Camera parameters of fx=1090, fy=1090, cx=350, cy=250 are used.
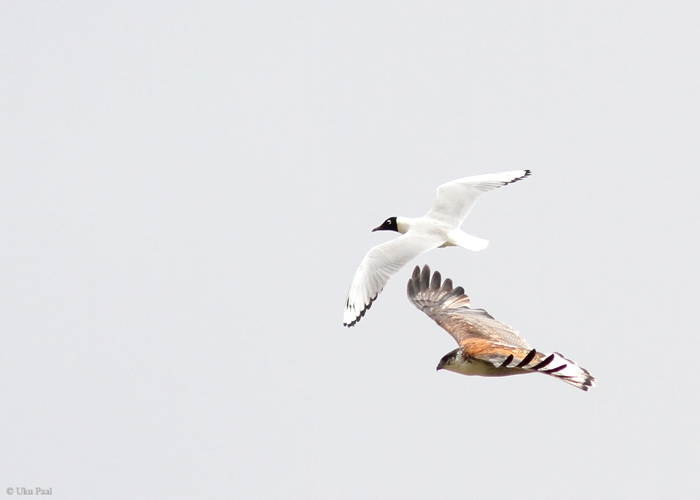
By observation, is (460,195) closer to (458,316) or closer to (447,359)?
(458,316)

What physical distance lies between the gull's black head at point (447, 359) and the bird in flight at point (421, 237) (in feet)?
12.0

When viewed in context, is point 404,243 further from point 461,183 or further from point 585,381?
point 585,381

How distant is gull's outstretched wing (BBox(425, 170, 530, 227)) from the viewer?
2011cm

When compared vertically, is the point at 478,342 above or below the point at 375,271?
below

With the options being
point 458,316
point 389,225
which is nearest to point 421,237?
point 389,225

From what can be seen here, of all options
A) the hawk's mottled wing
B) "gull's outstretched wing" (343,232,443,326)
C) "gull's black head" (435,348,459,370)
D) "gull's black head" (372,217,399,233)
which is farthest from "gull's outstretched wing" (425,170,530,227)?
"gull's black head" (435,348,459,370)

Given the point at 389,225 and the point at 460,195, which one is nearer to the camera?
the point at 460,195

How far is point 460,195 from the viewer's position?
66.5 ft

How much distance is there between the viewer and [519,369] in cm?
1345

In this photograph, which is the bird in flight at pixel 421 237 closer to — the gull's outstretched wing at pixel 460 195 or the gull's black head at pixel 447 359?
the gull's outstretched wing at pixel 460 195

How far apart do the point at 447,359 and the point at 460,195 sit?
6.12m

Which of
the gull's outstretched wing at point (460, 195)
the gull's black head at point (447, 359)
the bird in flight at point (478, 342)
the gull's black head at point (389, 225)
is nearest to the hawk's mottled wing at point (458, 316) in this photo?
the bird in flight at point (478, 342)

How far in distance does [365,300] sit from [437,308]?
1.55 metres

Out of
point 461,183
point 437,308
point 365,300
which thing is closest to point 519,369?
point 437,308
